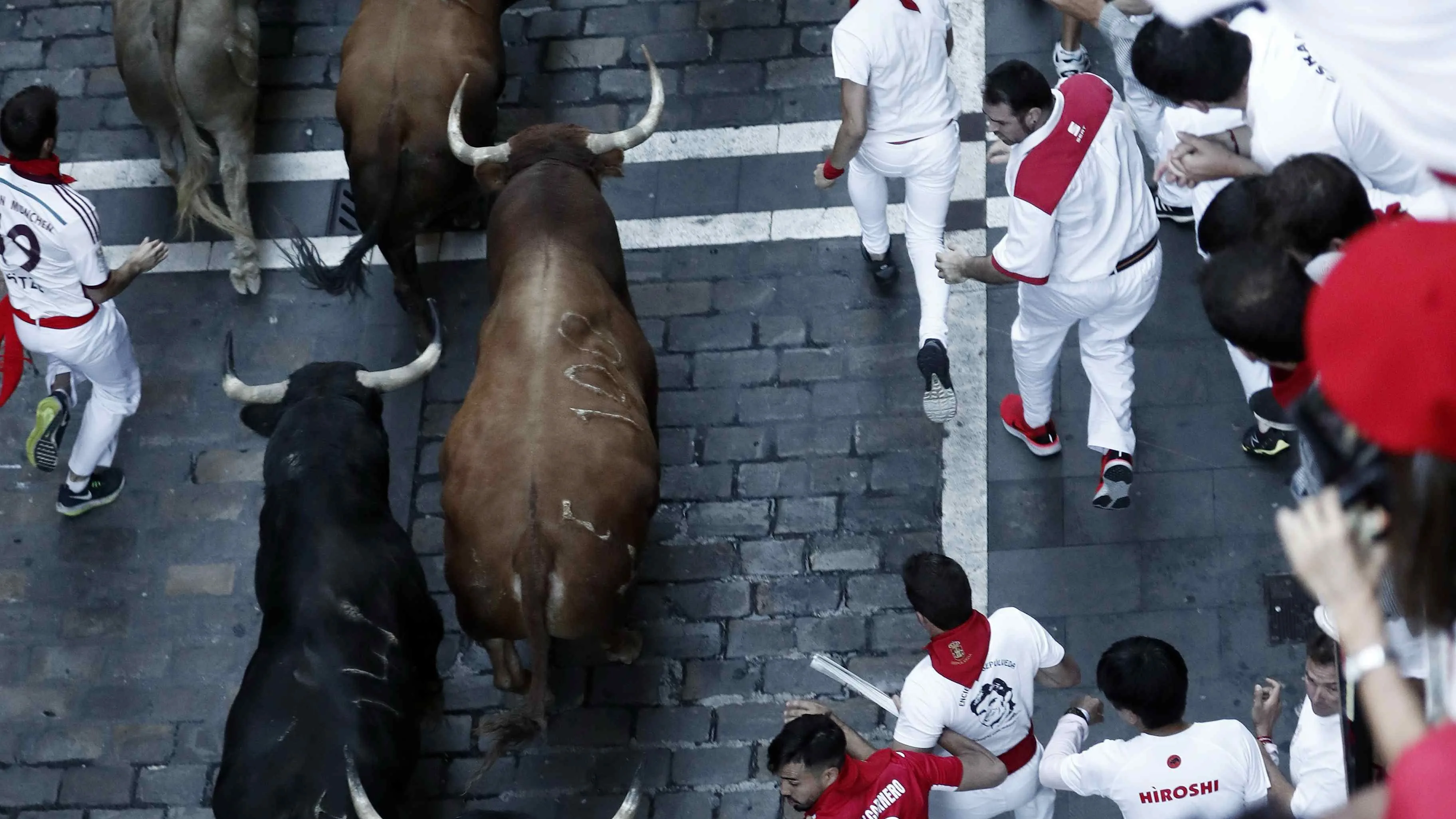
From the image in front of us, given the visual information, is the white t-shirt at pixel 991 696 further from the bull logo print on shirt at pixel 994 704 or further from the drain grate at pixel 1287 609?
the drain grate at pixel 1287 609

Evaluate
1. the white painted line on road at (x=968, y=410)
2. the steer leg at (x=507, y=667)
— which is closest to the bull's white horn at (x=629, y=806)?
the steer leg at (x=507, y=667)

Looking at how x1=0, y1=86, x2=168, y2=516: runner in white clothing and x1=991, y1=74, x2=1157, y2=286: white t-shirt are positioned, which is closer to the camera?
x1=991, y1=74, x2=1157, y2=286: white t-shirt

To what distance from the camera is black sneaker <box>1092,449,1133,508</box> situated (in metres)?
7.41

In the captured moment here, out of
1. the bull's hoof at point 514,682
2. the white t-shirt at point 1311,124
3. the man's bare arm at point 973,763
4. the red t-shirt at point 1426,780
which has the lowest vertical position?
the bull's hoof at point 514,682

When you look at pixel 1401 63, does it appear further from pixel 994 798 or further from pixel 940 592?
pixel 994 798

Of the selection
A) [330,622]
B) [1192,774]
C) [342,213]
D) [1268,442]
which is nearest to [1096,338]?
[1268,442]

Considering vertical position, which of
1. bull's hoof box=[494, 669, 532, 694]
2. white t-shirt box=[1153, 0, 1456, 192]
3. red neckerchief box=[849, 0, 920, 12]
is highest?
white t-shirt box=[1153, 0, 1456, 192]

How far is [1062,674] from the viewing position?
613cm

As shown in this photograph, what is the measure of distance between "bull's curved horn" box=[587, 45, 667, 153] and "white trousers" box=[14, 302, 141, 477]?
2.78 meters

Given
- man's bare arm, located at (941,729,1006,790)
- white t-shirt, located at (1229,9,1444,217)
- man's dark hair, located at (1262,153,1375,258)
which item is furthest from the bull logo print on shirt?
white t-shirt, located at (1229,9,1444,217)

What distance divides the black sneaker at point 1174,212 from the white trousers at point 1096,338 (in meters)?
1.34

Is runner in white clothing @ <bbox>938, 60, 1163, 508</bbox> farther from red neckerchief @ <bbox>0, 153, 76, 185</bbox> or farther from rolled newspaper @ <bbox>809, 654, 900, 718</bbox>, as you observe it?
red neckerchief @ <bbox>0, 153, 76, 185</bbox>

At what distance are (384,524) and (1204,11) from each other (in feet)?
14.4

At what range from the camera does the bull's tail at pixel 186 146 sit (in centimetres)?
881
